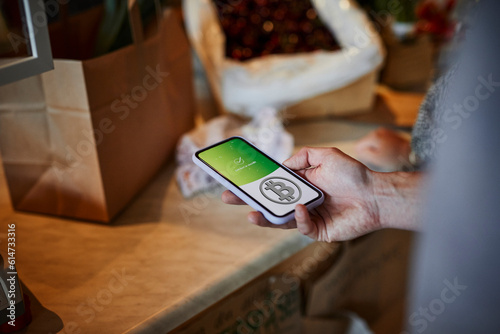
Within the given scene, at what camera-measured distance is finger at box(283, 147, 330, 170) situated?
62cm

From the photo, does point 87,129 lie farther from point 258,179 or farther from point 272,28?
point 272,28

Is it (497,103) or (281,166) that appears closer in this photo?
(497,103)

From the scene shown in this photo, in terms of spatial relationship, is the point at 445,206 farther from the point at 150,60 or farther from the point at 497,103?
the point at 150,60

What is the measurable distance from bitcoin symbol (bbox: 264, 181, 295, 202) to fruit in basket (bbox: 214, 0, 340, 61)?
0.50 meters

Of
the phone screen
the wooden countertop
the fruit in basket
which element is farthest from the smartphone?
the fruit in basket

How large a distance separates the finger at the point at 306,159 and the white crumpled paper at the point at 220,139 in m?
0.17

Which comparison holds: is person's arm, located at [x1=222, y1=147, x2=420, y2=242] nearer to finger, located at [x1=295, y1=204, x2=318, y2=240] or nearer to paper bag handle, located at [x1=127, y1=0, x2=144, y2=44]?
finger, located at [x1=295, y1=204, x2=318, y2=240]

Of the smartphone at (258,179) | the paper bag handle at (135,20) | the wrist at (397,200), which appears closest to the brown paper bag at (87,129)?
the paper bag handle at (135,20)

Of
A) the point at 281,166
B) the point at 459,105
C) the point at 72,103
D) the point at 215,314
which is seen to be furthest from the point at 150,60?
the point at 459,105

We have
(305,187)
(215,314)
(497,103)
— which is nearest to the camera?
(497,103)

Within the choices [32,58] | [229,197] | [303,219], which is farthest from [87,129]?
[303,219]

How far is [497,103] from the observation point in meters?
0.30

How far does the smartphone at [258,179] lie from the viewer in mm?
555

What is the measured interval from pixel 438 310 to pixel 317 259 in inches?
24.4
